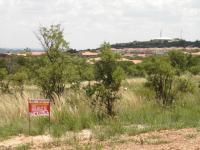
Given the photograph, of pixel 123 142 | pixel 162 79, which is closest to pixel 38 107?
pixel 123 142

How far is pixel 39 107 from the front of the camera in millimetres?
11117

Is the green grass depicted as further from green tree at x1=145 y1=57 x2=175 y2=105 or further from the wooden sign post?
the wooden sign post

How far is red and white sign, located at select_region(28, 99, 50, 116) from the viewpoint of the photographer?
10993 mm

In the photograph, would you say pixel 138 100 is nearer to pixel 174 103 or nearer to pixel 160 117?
pixel 174 103

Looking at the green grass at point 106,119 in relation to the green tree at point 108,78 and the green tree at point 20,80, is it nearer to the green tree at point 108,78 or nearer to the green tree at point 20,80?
the green tree at point 108,78

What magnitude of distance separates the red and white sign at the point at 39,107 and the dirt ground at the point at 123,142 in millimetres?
551

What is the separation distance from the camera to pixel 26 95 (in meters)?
14.7

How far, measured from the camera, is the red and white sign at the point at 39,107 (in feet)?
36.1

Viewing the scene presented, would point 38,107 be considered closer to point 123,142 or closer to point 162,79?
point 123,142

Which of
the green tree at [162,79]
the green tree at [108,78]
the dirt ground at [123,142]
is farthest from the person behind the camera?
the green tree at [162,79]

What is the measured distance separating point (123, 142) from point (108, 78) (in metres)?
3.51

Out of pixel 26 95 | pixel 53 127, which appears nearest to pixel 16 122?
pixel 53 127

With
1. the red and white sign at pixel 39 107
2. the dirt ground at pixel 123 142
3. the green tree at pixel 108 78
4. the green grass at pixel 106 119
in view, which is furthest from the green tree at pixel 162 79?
the red and white sign at pixel 39 107

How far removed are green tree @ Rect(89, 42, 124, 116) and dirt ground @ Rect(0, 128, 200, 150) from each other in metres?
1.78
